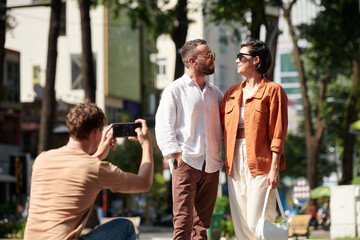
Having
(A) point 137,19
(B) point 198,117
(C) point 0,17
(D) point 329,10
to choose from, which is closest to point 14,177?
(A) point 137,19

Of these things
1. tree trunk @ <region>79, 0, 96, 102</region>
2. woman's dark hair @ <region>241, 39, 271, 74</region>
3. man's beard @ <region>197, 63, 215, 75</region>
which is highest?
tree trunk @ <region>79, 0, 96, 102</region>

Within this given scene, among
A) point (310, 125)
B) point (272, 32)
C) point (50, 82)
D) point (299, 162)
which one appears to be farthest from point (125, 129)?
point (299, 162)

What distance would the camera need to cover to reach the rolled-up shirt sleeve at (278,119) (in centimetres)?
680

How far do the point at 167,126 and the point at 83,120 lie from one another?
7.38 feet

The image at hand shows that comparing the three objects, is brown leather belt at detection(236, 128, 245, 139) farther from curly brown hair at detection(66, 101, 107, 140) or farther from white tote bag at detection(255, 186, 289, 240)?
curly brown hair at detection(66, 101, 107, 140)

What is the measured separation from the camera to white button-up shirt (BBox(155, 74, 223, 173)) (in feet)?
23.2

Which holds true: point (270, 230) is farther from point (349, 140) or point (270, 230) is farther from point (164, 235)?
point (349, 140)

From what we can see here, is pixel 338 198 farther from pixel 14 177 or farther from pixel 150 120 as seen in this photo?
pixel 150 120

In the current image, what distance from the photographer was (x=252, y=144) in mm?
6828

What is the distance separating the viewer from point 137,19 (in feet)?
89.5

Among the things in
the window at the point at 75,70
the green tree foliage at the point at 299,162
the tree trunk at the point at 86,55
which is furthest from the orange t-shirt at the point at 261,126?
the window at the point at 75,70

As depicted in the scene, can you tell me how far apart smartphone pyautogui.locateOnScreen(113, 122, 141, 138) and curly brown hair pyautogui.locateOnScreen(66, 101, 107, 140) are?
0.61 metres

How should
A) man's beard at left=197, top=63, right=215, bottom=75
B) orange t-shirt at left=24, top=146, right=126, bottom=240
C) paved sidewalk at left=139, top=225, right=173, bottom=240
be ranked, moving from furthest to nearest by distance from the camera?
paved sidewalk at left=139, top=225, right=173, bottom=240 → man's beard at left=197, top=63, right=215, bottom=75 → orange t-shirt at left=24, top=146, right=126, bottom=240

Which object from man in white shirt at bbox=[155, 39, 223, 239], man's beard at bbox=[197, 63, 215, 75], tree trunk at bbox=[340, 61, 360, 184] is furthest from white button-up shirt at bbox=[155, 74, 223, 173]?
tree trunk at bbox=[340, 61, 360, 184]
